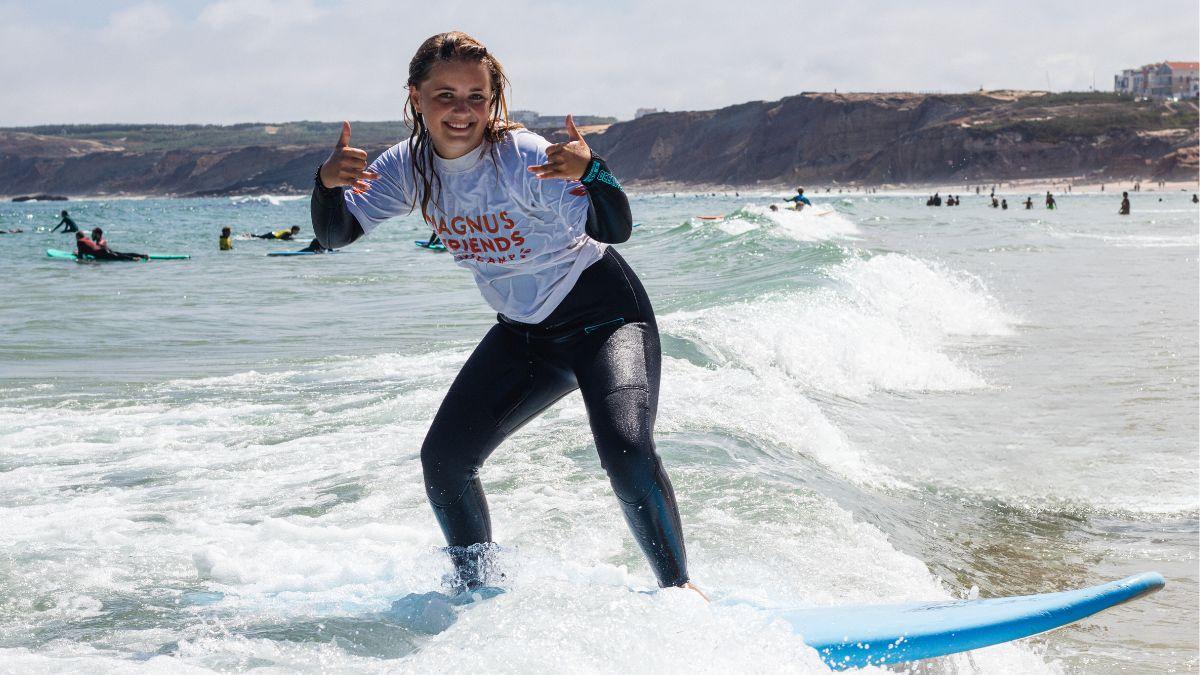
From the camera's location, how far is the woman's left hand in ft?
9.89

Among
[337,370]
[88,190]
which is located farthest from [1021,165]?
[88,190]

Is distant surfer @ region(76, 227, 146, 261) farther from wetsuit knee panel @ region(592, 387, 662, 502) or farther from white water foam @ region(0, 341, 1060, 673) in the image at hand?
wetsuit knee panel @ region(592, 387, 662, 502)

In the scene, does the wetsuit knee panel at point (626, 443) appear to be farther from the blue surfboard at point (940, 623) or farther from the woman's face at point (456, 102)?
the woman's face at point (456, 102)

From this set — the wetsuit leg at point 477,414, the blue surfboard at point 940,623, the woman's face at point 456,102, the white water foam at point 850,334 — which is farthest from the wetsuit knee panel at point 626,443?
the white water foam at point 850,334

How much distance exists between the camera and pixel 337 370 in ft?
31.6

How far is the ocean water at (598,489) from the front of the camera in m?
3.33

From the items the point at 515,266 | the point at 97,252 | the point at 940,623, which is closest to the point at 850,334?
the point at 940,623

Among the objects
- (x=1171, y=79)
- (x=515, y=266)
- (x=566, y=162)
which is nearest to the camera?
(x=566, y=162)

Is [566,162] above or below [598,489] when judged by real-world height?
above

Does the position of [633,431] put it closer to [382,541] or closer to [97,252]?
[382,541]

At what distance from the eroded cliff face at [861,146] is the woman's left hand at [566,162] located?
89.2 meters

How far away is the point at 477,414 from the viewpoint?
3.35m

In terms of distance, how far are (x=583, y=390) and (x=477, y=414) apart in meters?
0.35

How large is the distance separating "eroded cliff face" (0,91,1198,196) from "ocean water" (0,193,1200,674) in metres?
81.7
